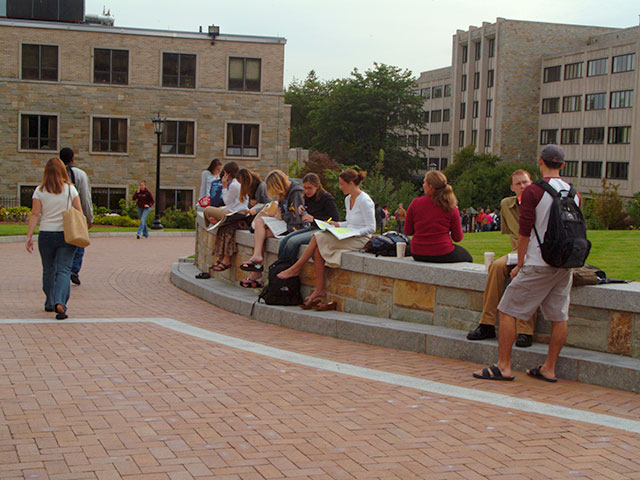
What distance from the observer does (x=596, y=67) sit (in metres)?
72.4

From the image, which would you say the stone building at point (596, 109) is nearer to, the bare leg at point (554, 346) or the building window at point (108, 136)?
the building window at point (108, 136)

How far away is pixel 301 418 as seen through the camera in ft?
17.7

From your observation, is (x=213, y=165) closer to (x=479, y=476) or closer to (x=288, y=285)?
(x=288, y=285)

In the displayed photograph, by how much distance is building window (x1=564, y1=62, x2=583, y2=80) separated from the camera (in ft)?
246

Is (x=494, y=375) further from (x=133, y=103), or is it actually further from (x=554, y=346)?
(x=133, y=103)

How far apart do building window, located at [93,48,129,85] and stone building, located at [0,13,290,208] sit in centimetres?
6

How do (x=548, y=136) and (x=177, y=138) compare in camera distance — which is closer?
(x=177, y=138)

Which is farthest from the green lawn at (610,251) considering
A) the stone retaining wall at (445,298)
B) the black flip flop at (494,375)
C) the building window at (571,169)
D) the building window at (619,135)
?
the building window at (571,169)

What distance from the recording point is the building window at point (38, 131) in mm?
44156

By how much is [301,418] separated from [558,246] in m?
2.42

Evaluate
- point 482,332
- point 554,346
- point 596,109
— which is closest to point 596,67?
point 596,109

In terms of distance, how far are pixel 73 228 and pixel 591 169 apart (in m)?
70.4

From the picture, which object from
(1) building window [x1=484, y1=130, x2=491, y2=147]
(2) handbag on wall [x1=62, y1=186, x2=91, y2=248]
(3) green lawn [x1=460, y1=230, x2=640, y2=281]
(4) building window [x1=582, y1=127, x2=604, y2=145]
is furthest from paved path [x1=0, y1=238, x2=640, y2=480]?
(1) building window [x1=484, y1=130, x2=491, y2=147]

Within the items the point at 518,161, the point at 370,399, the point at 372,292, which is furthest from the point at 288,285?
the point at 518,161
